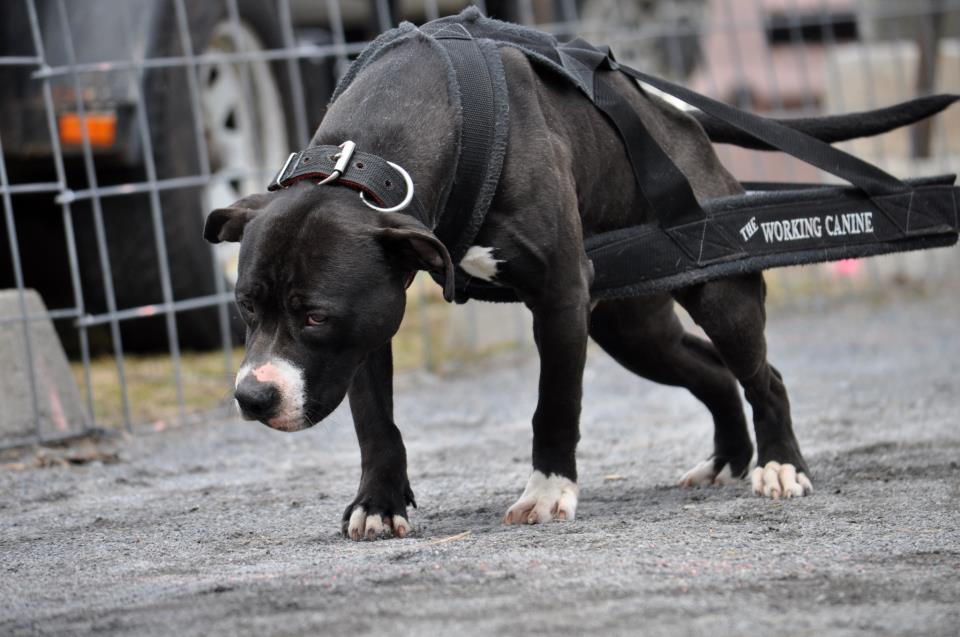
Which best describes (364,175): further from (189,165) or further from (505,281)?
(189,165)

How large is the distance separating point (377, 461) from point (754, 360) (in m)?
1.08

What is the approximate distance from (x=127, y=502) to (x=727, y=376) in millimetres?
1760

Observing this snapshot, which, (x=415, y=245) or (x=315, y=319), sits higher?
(x=415, y=245)

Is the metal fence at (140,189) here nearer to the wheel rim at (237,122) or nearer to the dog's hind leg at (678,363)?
the wheel rim at (237,122)

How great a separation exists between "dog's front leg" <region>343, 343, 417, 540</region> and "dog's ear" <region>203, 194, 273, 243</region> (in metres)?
0.44

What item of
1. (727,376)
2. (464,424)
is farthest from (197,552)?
(464,424)

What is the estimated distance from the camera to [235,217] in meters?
3.21

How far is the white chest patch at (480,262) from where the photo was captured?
3.31 meters

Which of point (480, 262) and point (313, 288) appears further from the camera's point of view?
point (480, 262)

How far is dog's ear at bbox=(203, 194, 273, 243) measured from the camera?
320 centimetres

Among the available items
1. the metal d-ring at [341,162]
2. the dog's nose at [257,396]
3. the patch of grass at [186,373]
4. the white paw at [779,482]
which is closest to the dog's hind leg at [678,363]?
the white paw at [779,482]

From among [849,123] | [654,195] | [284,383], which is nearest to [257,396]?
[284,383]

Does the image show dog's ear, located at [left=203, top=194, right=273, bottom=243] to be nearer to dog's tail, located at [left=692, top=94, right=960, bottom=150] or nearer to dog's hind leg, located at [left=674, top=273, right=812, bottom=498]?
dog's hind leg, located at [left=674, top=273, right=812, bottom=498]

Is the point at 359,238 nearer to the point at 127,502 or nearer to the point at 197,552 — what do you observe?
the point at 197,552
